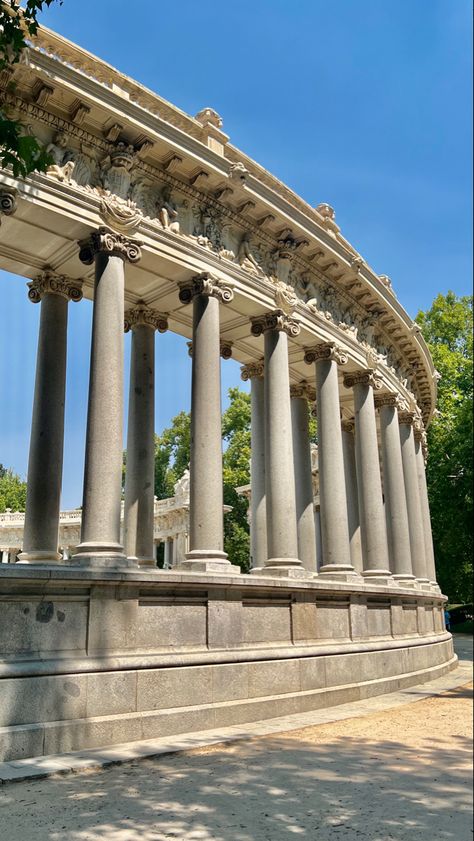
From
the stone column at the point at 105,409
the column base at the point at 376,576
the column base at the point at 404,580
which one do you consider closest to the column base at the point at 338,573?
the column base at the point at 376,576

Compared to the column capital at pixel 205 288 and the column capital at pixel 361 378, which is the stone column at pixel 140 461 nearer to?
the column capital at pixel 205 288

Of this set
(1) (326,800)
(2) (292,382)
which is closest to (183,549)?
(2) (292,382)

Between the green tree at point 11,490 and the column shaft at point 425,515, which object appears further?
the green tree at point 11,490

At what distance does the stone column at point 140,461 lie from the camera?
22500 millimetres

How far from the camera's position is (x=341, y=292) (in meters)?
29.5

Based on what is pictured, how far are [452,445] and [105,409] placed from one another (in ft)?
130

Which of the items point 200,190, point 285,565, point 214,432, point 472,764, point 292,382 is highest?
point 200,190

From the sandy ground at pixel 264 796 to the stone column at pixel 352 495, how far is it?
67.7ft

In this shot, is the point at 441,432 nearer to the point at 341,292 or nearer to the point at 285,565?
the point at 341,292

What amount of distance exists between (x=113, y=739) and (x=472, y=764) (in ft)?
24.2

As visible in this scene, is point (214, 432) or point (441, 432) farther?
point (441, 432)

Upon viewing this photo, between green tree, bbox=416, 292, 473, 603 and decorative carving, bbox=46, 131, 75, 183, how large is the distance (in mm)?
37713

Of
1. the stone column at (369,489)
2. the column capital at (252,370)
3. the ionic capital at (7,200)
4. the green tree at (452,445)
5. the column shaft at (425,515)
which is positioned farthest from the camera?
the green tree at (452,445)

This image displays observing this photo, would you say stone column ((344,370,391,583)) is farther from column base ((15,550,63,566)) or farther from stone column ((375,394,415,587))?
column base ((15,550,63,566))
